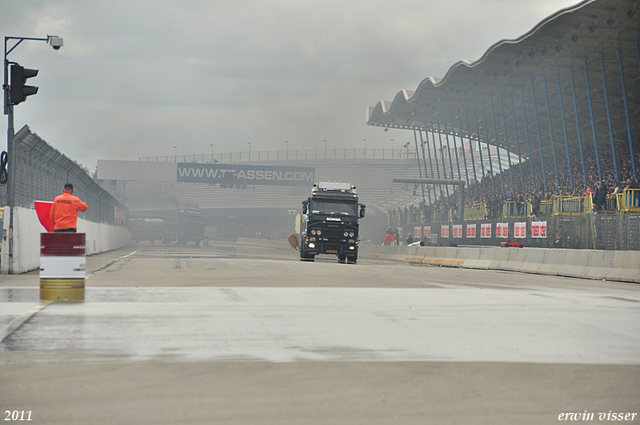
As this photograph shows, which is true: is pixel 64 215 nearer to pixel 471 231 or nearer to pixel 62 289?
pixel 62 289

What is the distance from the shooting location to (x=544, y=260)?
2500 cm

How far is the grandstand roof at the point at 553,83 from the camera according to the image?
124 feet

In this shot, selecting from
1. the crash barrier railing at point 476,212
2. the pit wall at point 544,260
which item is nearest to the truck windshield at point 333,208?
the pit wall at point 544,260

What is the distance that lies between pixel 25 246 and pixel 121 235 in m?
39.4

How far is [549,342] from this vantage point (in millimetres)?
7527

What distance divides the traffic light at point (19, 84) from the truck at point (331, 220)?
1611cm

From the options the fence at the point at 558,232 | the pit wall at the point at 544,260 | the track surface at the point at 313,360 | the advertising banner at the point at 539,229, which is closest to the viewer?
the track surface at the point at 313,360

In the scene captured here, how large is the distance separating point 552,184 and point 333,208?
67.6 ft

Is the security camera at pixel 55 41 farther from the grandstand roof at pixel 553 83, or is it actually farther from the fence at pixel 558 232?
the grandstand roof at pixel 553 83

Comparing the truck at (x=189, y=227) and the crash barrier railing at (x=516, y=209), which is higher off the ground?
the truck at (x=189, y=227)

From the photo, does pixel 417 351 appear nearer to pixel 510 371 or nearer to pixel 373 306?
pixel 510 371

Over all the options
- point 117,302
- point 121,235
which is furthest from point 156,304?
point 121,235

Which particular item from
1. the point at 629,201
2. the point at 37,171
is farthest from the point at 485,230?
the point at 37,171

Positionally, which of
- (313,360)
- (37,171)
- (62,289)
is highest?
(37,171)
